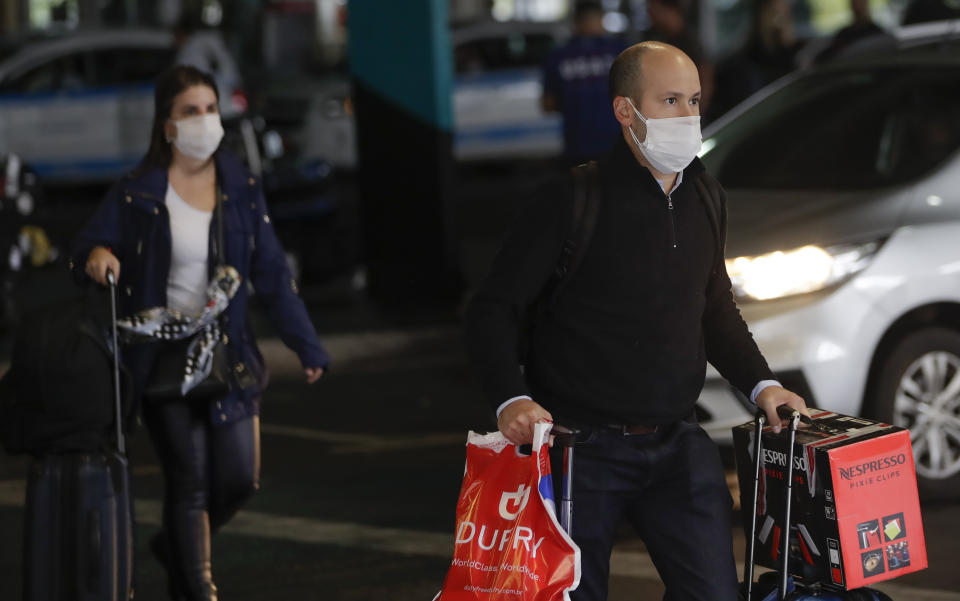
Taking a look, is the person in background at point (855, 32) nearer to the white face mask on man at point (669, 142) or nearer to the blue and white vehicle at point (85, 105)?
the white face mask on man at point (669, 142)

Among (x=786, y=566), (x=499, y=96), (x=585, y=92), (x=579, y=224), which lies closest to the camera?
(x=579, y=224)

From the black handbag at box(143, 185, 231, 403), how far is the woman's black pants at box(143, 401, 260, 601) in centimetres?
9

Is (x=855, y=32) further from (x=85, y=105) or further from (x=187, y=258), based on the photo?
(x=85, y=105)

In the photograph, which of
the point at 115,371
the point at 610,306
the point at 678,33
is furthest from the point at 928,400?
the point at 678,33

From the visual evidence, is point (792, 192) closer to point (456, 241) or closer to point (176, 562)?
point (176, 562)

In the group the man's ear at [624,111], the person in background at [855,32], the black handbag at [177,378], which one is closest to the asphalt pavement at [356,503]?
the black handbag at [177,378]

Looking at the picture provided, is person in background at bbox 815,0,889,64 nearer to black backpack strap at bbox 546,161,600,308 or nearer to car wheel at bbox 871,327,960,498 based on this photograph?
car wheel at bbox 871,327,960,498

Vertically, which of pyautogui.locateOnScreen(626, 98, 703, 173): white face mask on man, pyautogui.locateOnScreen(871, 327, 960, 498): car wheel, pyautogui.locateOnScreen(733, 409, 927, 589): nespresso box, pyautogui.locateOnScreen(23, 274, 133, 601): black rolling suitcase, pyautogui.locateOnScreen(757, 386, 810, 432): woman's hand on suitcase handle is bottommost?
pyautogui.locateOnScreen(871, 327, 960, 498): car wheel

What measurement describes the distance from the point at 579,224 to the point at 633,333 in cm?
27

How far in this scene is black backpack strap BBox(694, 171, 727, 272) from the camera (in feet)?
12.0

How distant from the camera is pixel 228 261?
473 centimetres

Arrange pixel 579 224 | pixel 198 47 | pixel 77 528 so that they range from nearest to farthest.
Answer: pixel 579 224
pixel 77 528
pixel 198 47

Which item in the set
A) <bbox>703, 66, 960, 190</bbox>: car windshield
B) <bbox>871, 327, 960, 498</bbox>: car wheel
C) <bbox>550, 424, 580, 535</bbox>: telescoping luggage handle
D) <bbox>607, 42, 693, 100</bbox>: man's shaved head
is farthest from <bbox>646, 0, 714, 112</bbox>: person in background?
<bbox>550, 424, 580, 535</bbox>: telescoping luggage handle

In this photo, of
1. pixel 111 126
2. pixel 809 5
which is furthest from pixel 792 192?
pixel 809 5
